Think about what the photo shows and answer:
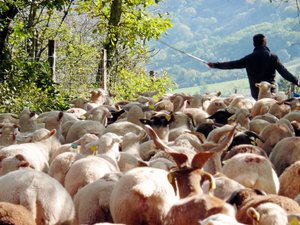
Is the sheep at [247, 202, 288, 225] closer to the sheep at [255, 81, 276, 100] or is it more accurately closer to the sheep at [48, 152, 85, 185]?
the sheep at [48, 152, 85, 185]

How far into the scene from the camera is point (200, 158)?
663 centimetres

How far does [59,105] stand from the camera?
1759 cm

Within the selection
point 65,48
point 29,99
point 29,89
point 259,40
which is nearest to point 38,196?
point 259,40

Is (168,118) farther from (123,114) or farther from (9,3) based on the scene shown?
(9,3)

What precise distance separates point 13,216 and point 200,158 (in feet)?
6.42

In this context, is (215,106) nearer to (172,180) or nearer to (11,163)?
(11,163)

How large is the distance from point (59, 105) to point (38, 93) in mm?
569

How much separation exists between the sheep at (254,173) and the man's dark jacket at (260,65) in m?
8.01

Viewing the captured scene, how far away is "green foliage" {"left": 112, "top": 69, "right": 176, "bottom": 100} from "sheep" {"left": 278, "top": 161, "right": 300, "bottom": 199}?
561 inches

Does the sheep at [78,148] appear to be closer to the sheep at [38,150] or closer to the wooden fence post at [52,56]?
the sheep at [38,150]

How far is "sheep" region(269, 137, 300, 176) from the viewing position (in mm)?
9320

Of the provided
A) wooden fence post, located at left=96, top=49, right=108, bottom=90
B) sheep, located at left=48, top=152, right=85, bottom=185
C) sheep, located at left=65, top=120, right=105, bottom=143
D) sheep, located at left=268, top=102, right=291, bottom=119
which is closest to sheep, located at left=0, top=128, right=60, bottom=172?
sheep, located at left=48, top=152, right=85, bottom=185

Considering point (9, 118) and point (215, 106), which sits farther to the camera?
point (215, 106)

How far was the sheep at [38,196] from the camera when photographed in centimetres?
622
